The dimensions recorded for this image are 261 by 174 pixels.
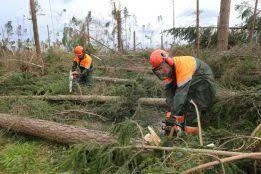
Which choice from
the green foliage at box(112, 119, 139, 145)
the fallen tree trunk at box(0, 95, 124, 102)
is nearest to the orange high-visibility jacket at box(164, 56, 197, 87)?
the green foliage at box(112, 119, 139, 145)

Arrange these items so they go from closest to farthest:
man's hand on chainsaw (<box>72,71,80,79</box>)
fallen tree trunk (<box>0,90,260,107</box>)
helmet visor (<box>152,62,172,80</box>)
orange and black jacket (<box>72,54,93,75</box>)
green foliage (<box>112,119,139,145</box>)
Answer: green foliage (<box>112,119,139,145</box>), helmet visor (<box>152,62,172,80</box>), fallen tree trunk (<box>0,90,260,107</box>), man's hand on chainsaw (<box>72,71,80,79</box>), orange and black jacket (<box>72,54,93,75</box>)

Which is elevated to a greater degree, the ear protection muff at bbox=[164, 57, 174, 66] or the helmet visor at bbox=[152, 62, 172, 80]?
the ear protection muff at bbox=[164, 57, 174, 66]

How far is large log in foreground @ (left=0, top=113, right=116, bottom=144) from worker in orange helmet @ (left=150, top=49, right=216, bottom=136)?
959 millimetres

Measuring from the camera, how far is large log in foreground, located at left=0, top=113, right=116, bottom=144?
17.3 ft

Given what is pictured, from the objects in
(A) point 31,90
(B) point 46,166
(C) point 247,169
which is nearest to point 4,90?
(A) point 31,90

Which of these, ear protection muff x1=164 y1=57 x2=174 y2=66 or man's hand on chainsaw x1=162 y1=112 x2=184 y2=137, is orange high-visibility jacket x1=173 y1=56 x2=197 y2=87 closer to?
ear protection muff x1=164 y1=57 x2=174 y2=66

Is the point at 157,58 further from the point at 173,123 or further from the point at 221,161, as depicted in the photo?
the point at 221,161

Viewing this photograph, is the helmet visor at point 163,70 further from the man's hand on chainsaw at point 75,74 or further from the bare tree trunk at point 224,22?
the bare tree trunk at point 224,22

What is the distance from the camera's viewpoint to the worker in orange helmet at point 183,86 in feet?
16.1

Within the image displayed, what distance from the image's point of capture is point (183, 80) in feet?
16.2

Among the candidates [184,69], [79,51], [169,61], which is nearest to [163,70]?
[169,61]

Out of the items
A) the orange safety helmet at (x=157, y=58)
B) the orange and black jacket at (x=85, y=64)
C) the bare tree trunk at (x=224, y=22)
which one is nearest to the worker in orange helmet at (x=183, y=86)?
the orange safety helmet at (x=157, y=58)

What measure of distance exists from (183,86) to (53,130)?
A: 92.7 inches

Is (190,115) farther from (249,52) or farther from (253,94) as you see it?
(249,52)
